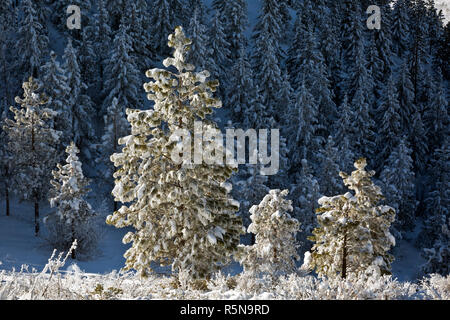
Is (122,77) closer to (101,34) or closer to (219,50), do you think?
(101,34)

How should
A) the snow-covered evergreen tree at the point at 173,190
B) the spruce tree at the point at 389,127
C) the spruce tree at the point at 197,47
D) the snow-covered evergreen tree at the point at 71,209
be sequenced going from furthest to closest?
the spruce tree at the point at 389,127 → the spruce tree at the point at 197,47 → the snow-covered evergreen tree at the point at 71,209 → the snow-covered evergreen tree at the point at 173,190

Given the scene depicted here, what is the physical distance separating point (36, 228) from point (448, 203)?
129 ft

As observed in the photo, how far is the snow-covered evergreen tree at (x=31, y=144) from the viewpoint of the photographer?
115 ft

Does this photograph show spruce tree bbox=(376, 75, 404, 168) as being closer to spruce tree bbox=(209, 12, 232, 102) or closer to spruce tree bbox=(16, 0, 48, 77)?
spruce tree bbox=(209, 12, 232, 102)

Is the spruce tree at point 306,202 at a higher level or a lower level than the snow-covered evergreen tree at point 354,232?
lower

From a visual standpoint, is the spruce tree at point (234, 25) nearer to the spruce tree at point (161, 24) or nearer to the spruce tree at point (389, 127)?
the spruce tree at point (161, 24)

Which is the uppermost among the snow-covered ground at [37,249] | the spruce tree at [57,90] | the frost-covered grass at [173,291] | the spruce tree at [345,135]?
the spruce tree at [57,90]

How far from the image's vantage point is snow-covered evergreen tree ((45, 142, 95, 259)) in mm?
32312

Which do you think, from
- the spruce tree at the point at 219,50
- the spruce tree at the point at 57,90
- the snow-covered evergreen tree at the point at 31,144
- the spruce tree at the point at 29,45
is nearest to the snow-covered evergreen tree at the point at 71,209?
the snow-covered evergreen tree at the point at 31,144

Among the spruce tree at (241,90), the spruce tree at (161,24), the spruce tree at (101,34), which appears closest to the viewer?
the spruce tree at (241,90)

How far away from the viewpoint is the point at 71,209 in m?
32.9

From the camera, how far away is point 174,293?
7.52m

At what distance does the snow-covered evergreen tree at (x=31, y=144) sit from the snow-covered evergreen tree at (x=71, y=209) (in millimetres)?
2405

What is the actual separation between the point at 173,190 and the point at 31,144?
26.9 metres
